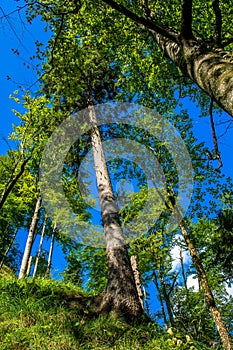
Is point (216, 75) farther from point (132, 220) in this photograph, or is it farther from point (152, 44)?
point (132, 220)

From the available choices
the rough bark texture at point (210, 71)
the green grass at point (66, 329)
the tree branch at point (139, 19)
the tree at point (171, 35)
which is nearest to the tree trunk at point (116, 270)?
the green grass at point (66, 329)

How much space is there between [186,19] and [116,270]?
4.19 meters

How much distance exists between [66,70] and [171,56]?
3.20 metres

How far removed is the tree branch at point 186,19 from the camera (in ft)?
8.84

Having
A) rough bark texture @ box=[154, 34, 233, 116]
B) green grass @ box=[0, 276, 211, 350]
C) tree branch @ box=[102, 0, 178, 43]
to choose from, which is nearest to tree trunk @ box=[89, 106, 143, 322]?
green grass @ box=[0, 276, 211, 350]

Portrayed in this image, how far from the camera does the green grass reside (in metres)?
3.26

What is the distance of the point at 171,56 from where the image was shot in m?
3.59

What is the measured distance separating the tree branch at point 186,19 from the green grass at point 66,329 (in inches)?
148

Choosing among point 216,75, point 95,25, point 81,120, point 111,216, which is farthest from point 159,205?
point 216,75

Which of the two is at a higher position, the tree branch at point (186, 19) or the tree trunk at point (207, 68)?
the tree branch at point (186, 19)

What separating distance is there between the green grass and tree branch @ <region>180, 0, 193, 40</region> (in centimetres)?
376

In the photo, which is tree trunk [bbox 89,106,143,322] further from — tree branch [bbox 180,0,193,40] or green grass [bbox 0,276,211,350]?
tree branch [bbox 180,0,193,40]

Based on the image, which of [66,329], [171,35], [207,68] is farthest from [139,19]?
[66,329]

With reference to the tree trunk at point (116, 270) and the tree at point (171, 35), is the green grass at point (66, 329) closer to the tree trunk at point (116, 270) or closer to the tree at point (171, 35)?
the tree trunk at point (116, 270)
